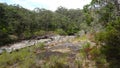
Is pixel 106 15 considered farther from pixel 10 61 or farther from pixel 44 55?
pixel 10 61

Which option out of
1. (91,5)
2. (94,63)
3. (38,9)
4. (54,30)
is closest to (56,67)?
(94,63)

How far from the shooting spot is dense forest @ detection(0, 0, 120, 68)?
775 cm

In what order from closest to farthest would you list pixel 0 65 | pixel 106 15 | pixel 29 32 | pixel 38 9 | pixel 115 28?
pixel 115 28, pixel 0 65, pixel 106 15, pixel 29 32, pixel 38 9

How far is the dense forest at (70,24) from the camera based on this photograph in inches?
305

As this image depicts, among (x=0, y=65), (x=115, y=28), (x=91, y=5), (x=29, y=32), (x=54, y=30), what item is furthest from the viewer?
(x=54, y=30)

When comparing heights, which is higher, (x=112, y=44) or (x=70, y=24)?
(x=112, y=44)

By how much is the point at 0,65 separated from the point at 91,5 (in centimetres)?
702

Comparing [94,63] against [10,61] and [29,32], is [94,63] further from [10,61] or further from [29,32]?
[29,32]

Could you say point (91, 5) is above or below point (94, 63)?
above

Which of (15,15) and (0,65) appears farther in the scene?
(15,15)

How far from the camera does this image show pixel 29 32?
46.4m

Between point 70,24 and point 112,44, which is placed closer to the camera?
point 112,44

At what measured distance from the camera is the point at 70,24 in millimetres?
58688

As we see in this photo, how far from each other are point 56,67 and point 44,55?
1656 millimetres
